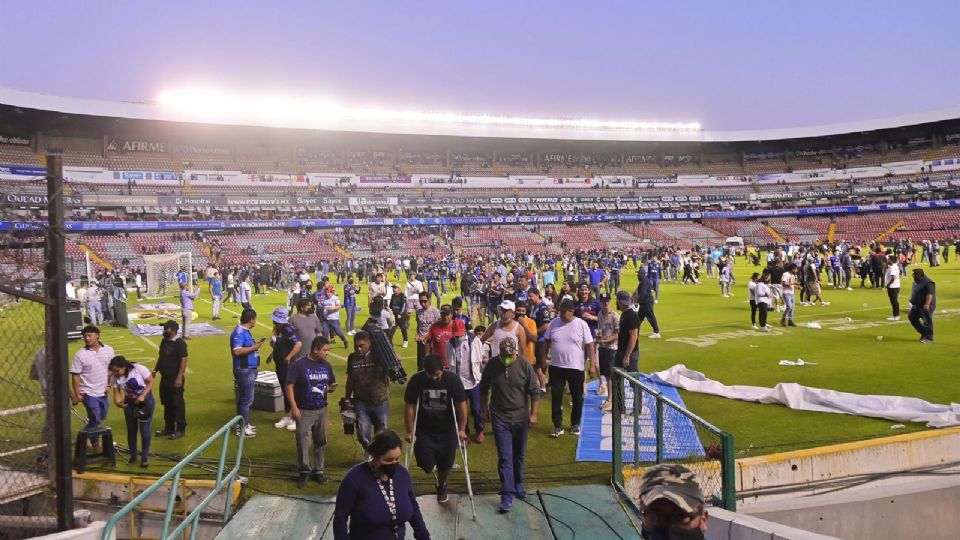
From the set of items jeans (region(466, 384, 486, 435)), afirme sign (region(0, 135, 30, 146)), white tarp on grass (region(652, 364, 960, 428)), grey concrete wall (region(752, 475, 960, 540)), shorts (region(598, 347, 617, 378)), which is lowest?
grey concrete wall (region(752, 475, 960, 540))

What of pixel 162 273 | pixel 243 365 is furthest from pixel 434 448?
pixel 162 273

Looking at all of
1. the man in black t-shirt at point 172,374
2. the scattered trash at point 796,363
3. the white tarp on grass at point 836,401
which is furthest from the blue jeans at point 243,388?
the scattered trash at point 796,363

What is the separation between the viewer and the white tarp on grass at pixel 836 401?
794 cm

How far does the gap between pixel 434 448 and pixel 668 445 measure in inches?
106

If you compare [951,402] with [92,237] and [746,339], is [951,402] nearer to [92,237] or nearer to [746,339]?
[746,339]

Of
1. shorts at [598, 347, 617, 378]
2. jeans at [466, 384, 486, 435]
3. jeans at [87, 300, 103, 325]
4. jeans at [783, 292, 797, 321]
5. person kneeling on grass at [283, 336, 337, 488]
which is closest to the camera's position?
person kneeling on grass at [283, 336, 337, 488]

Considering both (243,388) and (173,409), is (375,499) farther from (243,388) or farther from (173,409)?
(173,409)

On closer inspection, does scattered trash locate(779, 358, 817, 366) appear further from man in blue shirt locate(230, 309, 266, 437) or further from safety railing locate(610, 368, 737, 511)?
man in blue shirt locate(230, 309, 266, 437)


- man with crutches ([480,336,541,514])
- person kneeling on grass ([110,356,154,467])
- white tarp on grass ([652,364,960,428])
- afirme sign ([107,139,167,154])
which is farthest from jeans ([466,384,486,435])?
afirme sign ([107,139,167,154])

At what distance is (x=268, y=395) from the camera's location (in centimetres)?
960

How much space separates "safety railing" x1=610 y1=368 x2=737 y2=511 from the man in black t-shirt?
5.26 m

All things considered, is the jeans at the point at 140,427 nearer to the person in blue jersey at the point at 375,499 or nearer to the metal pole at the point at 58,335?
the metal pole at the point at 58,335

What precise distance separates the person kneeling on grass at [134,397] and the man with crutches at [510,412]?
13.1ft

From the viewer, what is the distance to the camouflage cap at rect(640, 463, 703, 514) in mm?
2459
